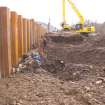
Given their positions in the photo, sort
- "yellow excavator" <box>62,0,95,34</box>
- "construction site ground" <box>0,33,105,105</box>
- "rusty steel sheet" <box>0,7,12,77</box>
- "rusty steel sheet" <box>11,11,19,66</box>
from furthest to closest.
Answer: "yellow excavator" <box>62,0,95,34</box>, "rusty steel sheet" <box>11,11,19,66</box>, "rusty steel sheet" <box>0,7,12,77</box>, "construction site ground" <box>0,33,105,105</box>

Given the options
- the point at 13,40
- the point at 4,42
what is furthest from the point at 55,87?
the point at 13,40

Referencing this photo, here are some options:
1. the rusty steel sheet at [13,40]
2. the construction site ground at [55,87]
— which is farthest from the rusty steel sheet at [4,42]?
the rusty steel sheet at [13,40]

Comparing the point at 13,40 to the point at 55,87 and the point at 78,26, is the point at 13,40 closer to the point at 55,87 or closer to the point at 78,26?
the point at 55,87

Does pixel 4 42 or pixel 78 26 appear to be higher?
pixel 78 26

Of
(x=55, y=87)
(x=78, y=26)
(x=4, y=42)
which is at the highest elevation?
(x=78, y=26)

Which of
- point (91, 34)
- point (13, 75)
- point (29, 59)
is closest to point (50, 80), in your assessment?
point (13, 75)

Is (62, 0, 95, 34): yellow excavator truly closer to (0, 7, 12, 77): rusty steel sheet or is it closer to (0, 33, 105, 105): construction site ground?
(0, 33, 105, 105): construction site ground

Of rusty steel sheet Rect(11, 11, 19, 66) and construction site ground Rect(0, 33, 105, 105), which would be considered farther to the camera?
rusty steel sheet Rect(11, 11, 19, 66)

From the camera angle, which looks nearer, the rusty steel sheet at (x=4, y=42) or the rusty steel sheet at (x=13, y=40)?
the rusty steel sheet at (x=4, y=42)

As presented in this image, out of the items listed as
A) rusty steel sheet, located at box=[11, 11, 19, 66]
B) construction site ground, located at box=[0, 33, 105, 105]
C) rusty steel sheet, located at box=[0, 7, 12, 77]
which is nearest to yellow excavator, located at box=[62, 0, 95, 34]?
construction site ground, located at box=[0, 33, 105, 105]

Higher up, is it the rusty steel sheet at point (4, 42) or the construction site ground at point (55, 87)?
the rusty steel sheet at point (4, 42)

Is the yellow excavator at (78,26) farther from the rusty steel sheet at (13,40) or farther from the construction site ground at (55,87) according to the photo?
the rusty steel sheet at (13,40)

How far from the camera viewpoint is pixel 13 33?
676 cm

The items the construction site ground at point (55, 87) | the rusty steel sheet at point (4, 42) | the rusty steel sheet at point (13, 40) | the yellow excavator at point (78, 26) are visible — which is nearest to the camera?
the construction site ground at point (55, 87)
